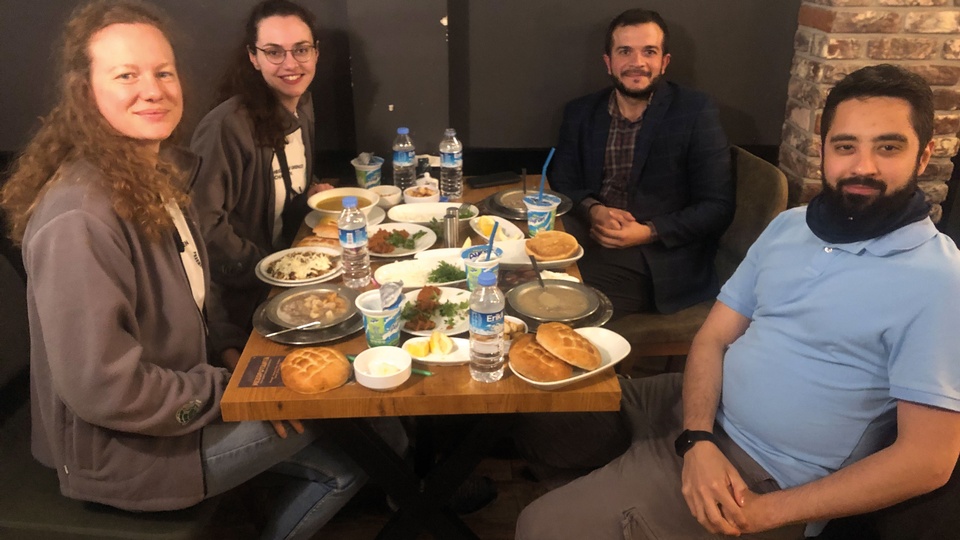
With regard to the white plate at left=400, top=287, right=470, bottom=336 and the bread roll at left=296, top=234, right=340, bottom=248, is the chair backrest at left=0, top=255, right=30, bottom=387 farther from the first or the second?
the white plate at left=400, top=287, right=470, bottom=336

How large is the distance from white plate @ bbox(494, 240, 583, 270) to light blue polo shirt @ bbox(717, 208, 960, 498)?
48 centimetres

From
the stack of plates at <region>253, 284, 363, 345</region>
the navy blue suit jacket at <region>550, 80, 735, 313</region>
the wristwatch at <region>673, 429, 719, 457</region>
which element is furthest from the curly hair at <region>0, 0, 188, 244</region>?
the navy blue suit jacket at <region>550, 80, 735, 313</region>

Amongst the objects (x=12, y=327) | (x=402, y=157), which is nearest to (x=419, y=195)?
(x=402, y=157)

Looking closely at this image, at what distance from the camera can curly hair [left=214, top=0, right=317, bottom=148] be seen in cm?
220

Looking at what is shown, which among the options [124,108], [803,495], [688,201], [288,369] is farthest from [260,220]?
[803,495]

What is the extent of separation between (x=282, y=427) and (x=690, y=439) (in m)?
0.92

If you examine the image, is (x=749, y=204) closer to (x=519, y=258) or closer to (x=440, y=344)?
(x=519, y=258)

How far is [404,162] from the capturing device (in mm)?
2471

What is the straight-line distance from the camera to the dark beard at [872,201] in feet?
4.38

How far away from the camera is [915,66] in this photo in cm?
227

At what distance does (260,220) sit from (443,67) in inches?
39.2

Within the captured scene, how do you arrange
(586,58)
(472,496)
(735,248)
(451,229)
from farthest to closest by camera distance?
1. (586,58)
2. (735,248)
3. (472,496)
4. (451,229)

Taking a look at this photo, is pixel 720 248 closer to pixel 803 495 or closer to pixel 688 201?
pixel 688 201

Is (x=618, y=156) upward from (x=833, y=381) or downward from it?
upward
